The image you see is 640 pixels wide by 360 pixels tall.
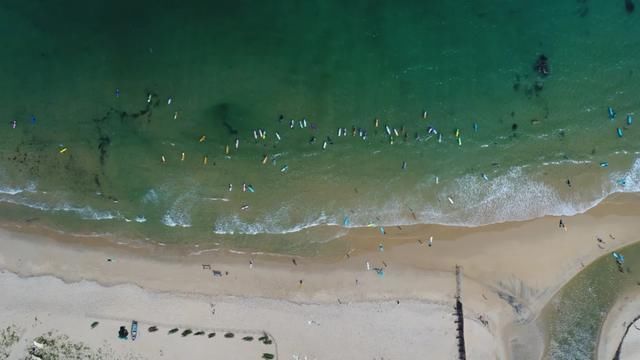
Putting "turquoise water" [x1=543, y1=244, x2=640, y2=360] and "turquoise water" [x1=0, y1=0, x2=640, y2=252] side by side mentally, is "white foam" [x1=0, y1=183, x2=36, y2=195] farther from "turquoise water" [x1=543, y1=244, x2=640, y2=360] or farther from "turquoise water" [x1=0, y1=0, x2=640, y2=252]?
"turquoise water" [x1=543, y1=244, x2=640, y2=360]

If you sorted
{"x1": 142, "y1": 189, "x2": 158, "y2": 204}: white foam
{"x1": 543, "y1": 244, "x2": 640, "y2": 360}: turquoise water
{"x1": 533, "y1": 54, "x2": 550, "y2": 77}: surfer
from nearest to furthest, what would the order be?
1. {"x1": 543, "y1": 244, "x2": 640, "y2": 360}: turquoise water
2. {"x1": 142, "y1": 189, "x2": 158, "y2": 204}: white foam
3. {"x1": 533, "y1": 54, "x2": 550, "y2": 77}: surfer

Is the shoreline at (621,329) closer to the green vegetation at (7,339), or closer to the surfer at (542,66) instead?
the surfer at (542,66)

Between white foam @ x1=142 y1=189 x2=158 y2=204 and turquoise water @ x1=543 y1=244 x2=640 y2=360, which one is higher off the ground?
white foam @ x1=142 y1=189 x2=158 y2=204

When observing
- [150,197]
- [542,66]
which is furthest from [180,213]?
[542,66]

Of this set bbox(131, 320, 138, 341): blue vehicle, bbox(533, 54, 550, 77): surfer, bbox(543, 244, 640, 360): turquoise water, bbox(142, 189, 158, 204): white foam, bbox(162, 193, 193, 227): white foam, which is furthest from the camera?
bbox(533, 54, 550, 77): surfer

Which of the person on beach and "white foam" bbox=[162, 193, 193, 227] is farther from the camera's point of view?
"white foam" bbox=[162, 193, 193, 227]

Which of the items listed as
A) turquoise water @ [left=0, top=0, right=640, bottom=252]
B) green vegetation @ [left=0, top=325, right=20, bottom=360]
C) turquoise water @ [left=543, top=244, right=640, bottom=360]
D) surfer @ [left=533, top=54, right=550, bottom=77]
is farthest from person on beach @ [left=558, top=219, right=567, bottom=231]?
green vegetation @ [left=0, top=325, right=20, bottom=360]

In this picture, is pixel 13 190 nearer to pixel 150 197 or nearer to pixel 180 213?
pixel 150 197
